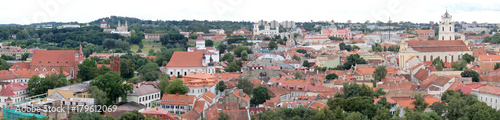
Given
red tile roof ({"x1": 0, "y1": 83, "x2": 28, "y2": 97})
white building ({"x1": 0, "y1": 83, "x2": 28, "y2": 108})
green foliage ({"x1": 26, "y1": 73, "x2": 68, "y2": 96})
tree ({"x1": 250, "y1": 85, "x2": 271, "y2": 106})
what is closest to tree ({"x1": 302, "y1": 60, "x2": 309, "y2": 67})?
tree ({"x1": 250, "y1": 85, "x2": 271, "y2": 106})

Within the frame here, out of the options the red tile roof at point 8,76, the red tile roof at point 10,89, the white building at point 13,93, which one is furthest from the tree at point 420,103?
the red tile roof at point 8,76

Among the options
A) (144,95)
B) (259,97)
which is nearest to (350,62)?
(259,97)

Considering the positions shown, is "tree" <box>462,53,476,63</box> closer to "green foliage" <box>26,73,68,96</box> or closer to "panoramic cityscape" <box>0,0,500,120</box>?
"panoramic cityscape" <box>0,0,500,120</box>

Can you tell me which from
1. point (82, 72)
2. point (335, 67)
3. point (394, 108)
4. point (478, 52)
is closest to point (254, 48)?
point (335, 67)

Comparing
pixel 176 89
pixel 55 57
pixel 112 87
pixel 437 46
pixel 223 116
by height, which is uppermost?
pixel 437 46

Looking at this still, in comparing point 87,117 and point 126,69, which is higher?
point 126,69

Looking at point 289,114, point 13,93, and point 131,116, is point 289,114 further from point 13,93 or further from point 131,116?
point 13,93
